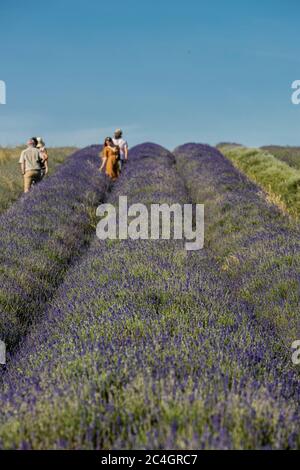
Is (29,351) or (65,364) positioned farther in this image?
(29,351)

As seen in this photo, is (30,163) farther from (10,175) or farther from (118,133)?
(118,133)

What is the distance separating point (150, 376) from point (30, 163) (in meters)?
10.6

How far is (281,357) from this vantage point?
3779 millimetres

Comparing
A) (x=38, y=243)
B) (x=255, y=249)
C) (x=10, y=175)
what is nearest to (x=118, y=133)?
(x=10, y=175)

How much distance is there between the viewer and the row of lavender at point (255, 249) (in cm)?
505

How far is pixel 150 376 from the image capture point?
2.58 m

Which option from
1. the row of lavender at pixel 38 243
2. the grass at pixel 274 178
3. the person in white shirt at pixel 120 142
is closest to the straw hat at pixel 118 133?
the person in white shirt at pixel 120 142

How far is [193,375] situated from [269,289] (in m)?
2.85

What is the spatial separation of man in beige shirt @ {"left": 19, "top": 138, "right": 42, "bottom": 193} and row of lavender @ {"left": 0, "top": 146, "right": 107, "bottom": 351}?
421 millimetres

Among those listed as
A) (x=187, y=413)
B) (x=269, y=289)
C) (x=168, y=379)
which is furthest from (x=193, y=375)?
(x=269, y=289)

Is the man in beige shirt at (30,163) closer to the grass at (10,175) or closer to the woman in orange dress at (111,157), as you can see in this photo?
the grass at (10,175)

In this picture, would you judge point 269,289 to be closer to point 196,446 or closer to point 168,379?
point 168,379

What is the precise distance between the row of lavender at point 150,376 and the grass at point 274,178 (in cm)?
704

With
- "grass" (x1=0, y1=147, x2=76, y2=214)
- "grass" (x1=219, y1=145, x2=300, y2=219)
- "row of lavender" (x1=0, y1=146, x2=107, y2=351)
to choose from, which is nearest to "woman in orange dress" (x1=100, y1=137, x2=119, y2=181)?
"row of lavender" (x1=0, y1=146, x2=107, y2=351)
